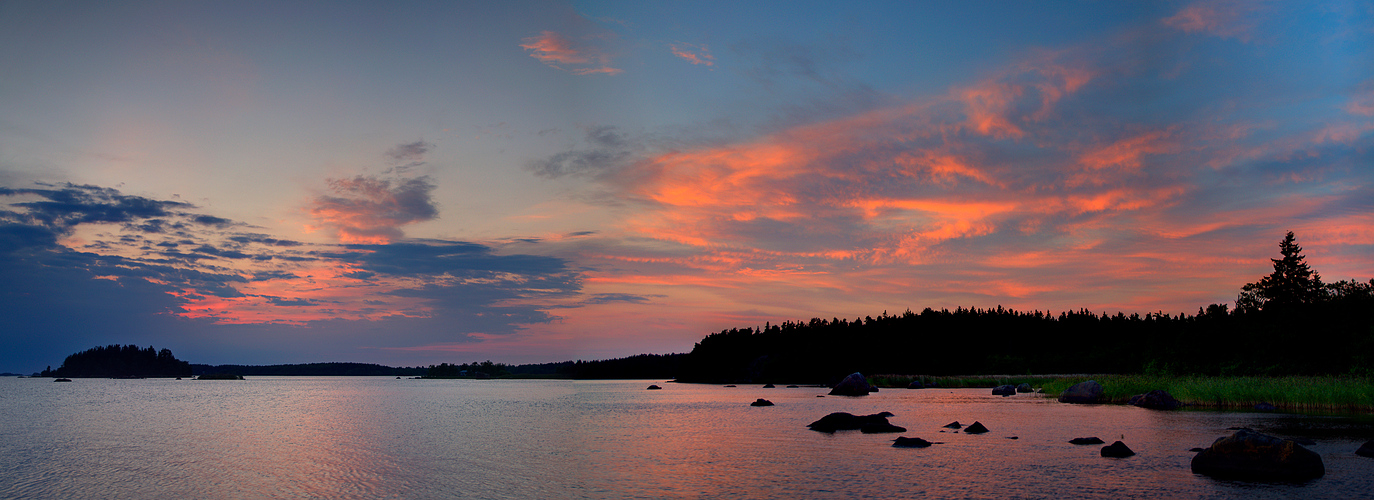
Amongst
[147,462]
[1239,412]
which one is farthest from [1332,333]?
[147,462]

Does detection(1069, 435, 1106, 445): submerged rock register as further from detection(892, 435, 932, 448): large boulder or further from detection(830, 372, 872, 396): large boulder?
detection(830, 372, 872, 396): large boulder

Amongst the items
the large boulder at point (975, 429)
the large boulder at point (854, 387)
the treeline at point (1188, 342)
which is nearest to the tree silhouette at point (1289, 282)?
the treeline at point (1188, 342)

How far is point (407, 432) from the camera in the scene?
51.2 m

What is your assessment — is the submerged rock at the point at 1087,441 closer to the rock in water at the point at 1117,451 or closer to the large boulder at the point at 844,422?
the rock in water at the point at 1117,451

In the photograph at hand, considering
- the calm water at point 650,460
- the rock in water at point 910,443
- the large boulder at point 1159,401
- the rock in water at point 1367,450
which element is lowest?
the calm water at point 650,460

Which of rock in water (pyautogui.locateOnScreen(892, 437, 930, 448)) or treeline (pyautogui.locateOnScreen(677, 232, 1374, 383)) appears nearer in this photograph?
rock in water (pyautogui.locateOnScreen(892, 437, 930, 448))

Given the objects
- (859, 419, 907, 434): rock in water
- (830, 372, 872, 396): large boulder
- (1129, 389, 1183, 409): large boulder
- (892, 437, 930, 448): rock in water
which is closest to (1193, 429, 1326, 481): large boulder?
(892, 437, 930, 448): rock in water

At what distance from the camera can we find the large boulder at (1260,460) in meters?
23.9

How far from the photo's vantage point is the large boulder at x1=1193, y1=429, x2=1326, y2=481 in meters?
23.9

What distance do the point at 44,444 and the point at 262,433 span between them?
11159 millimetres

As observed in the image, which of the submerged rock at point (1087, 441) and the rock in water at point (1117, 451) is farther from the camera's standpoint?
the submerged rock at point (1087, 441)

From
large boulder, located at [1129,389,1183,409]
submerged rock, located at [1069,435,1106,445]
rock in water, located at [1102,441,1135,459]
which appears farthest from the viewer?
large boulder, located at [1129,389,1183,409]

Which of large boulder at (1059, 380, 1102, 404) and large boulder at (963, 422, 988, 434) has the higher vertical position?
large boulder at (1059, 380, 1102, 404)

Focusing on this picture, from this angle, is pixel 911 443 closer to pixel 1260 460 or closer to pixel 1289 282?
pixel 1260 460
